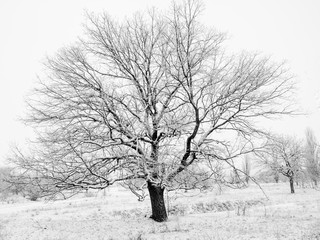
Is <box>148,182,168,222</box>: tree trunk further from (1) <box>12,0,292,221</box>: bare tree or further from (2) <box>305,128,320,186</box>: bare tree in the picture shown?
(2) <box>305,128,320,186</box>: bare tree

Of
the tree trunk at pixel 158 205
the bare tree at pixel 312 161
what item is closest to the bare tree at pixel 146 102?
the tree trunk at pixel 158 205

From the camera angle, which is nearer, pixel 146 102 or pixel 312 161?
pixel 146 102

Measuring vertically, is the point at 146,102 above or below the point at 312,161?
above

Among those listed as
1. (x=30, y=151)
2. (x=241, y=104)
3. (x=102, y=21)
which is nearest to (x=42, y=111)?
(x=30, y=151)

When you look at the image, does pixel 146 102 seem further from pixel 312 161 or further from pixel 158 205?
pixel 312 161

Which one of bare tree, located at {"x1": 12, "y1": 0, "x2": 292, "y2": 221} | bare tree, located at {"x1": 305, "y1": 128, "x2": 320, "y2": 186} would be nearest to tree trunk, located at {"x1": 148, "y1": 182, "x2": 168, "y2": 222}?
bare tree, located at {"x1": 12, "y1": 0, "x2": 292, "y2": 221}

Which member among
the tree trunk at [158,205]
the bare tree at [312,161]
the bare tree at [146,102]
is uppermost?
the bare tree at [146,102]

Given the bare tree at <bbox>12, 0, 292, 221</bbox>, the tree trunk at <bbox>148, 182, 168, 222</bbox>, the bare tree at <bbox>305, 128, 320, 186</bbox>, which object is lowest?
the bare tree at <bbox>305, 128, 320, 186</bbox>

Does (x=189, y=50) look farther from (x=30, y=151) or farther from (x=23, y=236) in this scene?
(x=23, y=236)

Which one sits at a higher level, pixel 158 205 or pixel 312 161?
pixel 158 205

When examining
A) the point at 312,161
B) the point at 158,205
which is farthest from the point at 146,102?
the point at 312,161

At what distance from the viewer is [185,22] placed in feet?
29.3

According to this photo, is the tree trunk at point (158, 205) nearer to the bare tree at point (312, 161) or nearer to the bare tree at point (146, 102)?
the bare tree at point (146, 102)

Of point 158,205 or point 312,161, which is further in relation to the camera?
point 312,161
